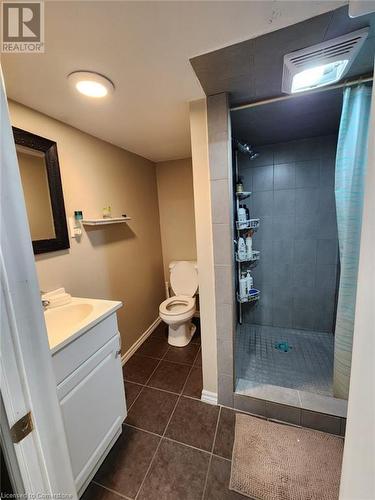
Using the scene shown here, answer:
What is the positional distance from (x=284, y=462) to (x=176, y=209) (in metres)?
2.49

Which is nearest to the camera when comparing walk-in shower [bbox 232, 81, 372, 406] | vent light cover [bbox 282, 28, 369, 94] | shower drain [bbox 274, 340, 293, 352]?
vent light cover [bbox 282, 28, 369, 94]

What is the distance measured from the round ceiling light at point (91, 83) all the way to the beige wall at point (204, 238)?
1.70 ft

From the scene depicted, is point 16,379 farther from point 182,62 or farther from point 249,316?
point 249,316

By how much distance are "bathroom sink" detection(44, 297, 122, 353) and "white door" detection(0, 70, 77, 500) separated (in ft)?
1.56

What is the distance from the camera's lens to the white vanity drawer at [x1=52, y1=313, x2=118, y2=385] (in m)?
0.91

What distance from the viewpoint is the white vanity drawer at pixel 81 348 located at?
913 mm

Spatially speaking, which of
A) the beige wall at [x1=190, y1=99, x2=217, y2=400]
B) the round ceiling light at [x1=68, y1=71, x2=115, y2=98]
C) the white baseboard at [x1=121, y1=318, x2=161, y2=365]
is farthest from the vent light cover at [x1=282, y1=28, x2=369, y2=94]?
the white baseboard at [x1=121, y1=318, x2=161, y2=365]

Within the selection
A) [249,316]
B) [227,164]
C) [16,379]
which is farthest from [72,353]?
[249,316]

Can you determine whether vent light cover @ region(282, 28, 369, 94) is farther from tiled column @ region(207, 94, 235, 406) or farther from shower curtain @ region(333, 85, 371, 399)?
tiled column @ region(207, 94, 235, 406)

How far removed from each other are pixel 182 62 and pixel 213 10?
27 centimetres

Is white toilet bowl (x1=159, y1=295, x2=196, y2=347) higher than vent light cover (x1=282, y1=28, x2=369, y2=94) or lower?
lower

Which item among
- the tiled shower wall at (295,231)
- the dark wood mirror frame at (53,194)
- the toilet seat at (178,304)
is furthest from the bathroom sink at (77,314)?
the tiled shower wall at (295,231)

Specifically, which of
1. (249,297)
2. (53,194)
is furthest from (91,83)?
(249,297)

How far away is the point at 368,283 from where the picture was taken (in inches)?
19.7
